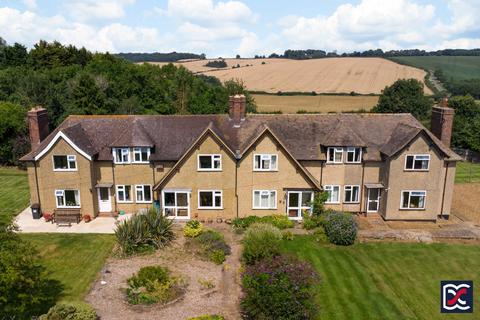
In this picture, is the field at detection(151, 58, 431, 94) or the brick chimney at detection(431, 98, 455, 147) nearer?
the brick chimney at detection(431, 98, 455, 147)

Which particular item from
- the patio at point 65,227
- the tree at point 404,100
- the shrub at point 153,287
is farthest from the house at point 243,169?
the tree at point 404,100

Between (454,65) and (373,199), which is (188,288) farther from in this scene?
(454,65)

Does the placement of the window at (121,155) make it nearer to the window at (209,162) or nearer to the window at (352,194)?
the window at (209,162)

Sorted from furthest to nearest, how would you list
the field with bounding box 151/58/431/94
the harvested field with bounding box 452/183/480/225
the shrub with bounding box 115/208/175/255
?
1. the field with bounding box 151/58/431/94
2. the harvested field with bounding box 452/183/480/225
3. the shrub with bounding box 115/208/175/255

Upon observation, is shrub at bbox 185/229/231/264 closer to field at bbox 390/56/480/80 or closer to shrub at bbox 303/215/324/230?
shrub at bbox 303/215/324/230

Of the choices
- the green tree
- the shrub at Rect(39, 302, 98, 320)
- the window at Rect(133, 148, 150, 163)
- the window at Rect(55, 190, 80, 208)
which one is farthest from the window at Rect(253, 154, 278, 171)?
the green tree

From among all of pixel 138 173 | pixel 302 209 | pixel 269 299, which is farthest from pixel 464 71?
pixel 269 299

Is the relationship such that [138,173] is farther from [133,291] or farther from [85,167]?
[133,291]
